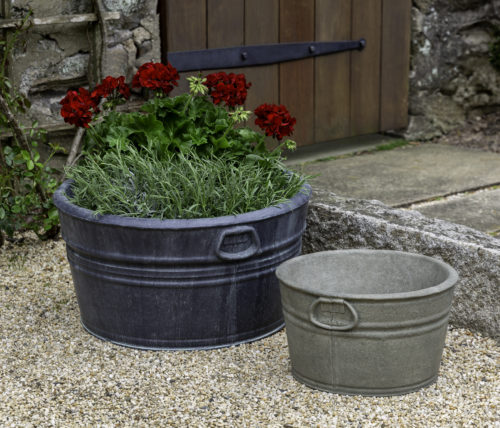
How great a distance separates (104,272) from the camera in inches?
104

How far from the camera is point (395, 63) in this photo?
194 inches

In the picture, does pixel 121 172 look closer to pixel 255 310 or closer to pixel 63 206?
pixel 63 206

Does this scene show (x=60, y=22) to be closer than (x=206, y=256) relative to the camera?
No

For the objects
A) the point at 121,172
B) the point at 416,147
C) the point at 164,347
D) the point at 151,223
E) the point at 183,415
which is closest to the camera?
the point at 183,415

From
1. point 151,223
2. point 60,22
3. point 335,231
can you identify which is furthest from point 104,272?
point 60,22

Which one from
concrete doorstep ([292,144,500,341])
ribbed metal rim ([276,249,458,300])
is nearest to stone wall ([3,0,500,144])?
concrete doorstep ([292,144,500,341])

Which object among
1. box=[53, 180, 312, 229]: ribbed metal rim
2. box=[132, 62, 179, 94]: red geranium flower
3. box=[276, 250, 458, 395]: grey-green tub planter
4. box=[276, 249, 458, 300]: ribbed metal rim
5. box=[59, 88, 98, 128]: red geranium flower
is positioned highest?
box=[132, 62, 179, 94]: red geranium flower

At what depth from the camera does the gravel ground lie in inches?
89.8

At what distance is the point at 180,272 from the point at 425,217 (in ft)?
3.26

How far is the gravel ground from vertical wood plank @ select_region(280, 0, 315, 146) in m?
1.97

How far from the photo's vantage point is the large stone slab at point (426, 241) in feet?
8.77

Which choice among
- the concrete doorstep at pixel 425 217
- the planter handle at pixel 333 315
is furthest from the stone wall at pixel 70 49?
the planter handle at pixel 333 315

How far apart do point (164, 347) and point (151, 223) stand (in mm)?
445

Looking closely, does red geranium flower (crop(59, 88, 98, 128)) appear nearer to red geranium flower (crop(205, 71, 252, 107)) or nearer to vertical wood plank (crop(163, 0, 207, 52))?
red geranium flower (crop(205, 71, 252, 107))
